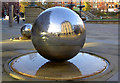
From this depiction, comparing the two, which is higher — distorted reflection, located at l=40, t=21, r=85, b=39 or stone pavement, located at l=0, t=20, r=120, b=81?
distorted reflection, located at l=40, t=21, r=85, b=39

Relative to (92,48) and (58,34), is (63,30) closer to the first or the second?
(58,34)

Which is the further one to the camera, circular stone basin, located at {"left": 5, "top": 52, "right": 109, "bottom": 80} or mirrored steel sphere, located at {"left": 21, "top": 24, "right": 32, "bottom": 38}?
mirrored steel sphere, located at {"left": 21, "top": 24, "right": 32, "bottom": 38}

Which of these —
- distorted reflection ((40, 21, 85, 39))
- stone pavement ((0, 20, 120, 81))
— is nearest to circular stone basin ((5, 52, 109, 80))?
stone pavement ((0, 20, 120, 81))

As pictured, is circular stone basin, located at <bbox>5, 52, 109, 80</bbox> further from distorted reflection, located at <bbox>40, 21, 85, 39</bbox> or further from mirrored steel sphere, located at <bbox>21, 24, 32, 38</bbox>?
mirrored steel sphere, located at <bbox>21, 24, 32, 38</bbox>

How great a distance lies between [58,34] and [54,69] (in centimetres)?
111

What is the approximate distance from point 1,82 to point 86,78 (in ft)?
7.56

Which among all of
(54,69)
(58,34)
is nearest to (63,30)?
(58,34)

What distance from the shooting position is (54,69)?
4848mm

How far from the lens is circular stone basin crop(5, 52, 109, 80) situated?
433cm

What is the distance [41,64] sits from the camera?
209 inches

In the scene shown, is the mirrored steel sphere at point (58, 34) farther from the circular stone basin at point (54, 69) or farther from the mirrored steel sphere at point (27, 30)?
the mirrored steel sphere at point (27, 30)

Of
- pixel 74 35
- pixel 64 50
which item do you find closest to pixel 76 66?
pixel 64 50

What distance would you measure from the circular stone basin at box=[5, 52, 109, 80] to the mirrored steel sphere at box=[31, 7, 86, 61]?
0.37 meters

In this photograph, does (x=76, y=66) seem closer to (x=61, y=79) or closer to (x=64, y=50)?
(x=64, y=50)
